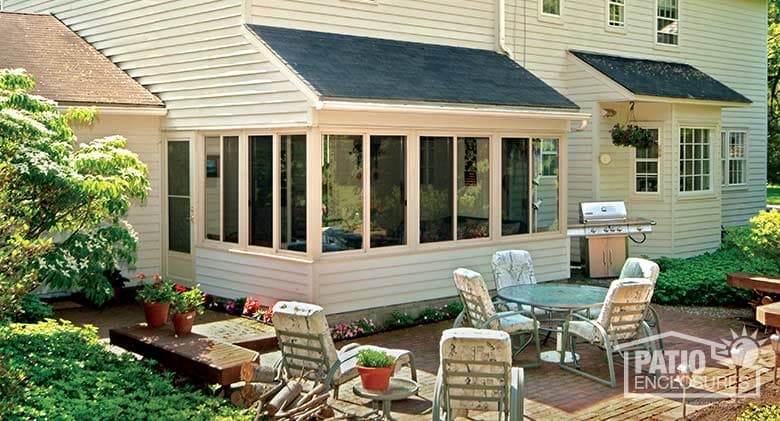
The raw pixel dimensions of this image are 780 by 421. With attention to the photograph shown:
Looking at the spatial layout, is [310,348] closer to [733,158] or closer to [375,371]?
[375,371]

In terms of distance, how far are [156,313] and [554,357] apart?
171 inches

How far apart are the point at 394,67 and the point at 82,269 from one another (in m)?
5.88

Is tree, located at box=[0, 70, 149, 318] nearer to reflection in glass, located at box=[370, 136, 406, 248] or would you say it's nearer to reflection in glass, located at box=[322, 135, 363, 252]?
reflection in glass, located at box=[322, 135, 363, 252]

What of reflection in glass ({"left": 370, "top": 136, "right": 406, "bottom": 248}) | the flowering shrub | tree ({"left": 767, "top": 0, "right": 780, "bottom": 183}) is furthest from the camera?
→ tree ({"left": 767, "top": 0, "right": 780, "bottom": 183})

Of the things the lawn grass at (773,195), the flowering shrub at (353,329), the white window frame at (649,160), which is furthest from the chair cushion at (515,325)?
the lawn grass at (773,195)

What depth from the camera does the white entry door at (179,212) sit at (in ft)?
41.6

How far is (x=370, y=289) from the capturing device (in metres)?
10.9

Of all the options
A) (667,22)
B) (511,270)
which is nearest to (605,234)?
(511,270)

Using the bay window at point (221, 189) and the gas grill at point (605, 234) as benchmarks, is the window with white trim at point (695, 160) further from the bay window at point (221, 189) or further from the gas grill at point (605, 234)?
the bay window at point (221, 189)

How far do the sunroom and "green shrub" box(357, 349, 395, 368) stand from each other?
141 inches

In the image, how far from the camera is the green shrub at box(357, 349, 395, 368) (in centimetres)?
675

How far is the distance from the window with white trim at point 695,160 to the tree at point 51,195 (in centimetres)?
1235

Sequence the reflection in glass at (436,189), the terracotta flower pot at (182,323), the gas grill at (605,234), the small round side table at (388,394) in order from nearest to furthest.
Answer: the small round side table at (388,394), the terracotta flower pot at (182,323), the reflection in glass at (436,189), the gas grill at (605,234)

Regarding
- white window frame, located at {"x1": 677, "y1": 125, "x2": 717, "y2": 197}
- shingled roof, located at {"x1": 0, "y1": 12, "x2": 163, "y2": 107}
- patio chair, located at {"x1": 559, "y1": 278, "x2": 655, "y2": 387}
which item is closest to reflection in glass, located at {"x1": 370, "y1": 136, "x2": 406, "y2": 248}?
patio chair, located at {"x1": 559, "y1": 278, "x2": 655, "y2": 387}
